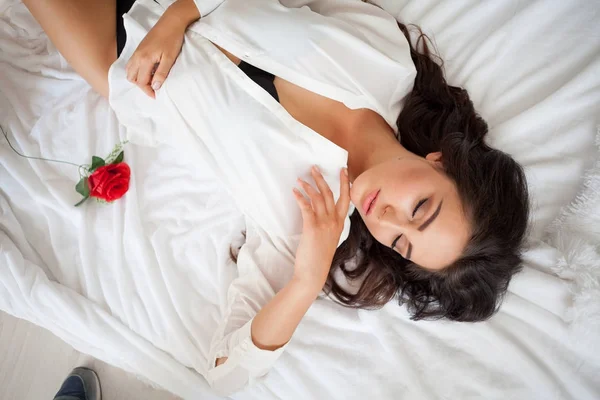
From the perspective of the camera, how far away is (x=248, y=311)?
1.28m

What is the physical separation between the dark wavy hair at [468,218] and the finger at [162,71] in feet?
2.56

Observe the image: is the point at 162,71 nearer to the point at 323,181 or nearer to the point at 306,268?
the point at 323,181

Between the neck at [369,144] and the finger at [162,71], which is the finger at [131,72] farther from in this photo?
the neck at [369,144]

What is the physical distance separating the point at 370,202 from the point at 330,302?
465 mm

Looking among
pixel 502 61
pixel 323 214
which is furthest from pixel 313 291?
pixel 502 61

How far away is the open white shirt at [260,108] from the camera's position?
1249mm

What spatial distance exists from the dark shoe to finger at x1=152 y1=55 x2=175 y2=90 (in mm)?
1176

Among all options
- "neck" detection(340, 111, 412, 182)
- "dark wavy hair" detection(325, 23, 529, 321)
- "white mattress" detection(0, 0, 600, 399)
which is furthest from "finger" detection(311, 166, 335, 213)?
"white mattress" detection(0, 0, 600, 399)

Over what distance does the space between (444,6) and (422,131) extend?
0.51m

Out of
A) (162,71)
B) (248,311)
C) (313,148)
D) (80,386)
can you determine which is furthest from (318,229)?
(80,386)

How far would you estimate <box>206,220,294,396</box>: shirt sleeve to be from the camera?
1182 millimetres

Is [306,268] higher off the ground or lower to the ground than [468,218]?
lower

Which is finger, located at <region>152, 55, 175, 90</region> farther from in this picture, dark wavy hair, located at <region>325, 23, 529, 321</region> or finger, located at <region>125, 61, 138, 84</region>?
dark wavy hair, located at <region>325, 23, 529, 321</region>

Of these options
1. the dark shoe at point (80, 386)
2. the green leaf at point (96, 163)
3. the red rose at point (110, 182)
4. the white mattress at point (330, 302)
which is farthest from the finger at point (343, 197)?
the dark shoe at point (80, 386)
